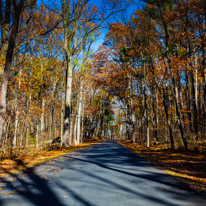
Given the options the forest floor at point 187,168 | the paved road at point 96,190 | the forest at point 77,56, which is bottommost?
the forest floor at point 187,168

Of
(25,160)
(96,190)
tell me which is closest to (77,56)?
(25,160)

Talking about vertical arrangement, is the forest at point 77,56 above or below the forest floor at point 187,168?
above

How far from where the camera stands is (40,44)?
20.4 metres

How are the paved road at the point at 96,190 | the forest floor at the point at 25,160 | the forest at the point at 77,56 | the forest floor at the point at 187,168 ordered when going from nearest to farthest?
the paved road at the point at 96,190
the forest floor at the point at 187,168
the forest floor at the point at 25,160
the forest at the point at 77,56

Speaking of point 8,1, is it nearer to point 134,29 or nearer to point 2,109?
point 2,109

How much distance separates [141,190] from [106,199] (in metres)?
1.01

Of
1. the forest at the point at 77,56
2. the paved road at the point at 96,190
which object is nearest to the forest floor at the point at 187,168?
the paved road at the point at 96,190

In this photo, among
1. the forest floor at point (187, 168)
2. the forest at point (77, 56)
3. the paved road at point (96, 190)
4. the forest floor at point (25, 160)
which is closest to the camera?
the paved road at point (96, 190)

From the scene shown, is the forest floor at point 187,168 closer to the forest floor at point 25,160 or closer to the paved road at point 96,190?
the paved road at point 96,190

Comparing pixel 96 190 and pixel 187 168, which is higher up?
pixel 96 190

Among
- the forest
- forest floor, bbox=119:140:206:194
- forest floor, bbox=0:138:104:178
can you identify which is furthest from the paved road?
the forest

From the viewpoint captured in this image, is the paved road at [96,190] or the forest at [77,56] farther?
the forest at [77,56]

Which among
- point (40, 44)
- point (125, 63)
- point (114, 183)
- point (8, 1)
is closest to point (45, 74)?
point (40, 44)

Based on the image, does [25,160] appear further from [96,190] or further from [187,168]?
[187,168]
